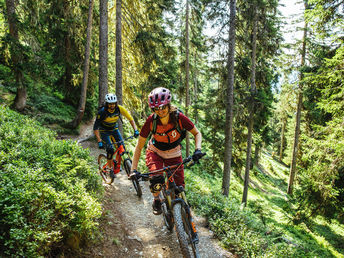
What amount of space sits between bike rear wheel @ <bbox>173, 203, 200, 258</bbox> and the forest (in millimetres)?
1632

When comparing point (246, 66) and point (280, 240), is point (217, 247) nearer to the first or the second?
point (280, 240)

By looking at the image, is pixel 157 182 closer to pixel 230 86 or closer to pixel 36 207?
pixel 36 207

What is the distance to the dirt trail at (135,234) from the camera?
448 centimetres

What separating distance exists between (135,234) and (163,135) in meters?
2.91

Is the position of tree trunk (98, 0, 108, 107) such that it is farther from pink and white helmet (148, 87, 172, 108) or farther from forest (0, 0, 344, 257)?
pink and white helmet (148, 87, 172, 108)

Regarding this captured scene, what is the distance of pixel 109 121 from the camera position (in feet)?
22.8

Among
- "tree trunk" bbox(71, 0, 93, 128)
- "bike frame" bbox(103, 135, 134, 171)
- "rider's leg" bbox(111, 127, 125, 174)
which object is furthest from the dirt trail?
"tree trunk" bbox(71, 0, 93, 128)

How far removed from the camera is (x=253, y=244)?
17.8ft

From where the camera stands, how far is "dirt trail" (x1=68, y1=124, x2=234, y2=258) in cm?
448

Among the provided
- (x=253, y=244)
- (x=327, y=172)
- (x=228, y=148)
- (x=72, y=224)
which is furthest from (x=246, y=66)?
(x=72, y=224)

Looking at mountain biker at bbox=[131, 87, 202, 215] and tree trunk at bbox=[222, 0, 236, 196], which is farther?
tree trunk at bbox=[222, 0, 236, 196]

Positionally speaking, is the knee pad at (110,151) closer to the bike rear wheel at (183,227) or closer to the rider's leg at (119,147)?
the rider's leg at (119,147)

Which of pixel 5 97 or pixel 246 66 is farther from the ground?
pixel 246 66

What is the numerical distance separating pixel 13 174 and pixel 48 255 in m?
1.46
